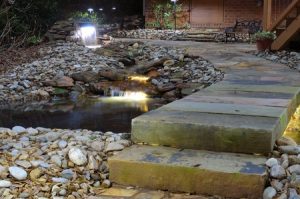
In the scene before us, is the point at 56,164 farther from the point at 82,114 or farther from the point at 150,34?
the point at 150,34

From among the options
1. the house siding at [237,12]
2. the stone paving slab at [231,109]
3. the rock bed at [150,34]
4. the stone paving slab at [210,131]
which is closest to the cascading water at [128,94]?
the stone paving slab at [231,109]

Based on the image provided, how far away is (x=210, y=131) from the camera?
385 centimetres

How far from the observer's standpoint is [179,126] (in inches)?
156

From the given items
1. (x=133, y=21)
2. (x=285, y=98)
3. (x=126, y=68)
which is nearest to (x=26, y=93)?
(x=126, y=68)

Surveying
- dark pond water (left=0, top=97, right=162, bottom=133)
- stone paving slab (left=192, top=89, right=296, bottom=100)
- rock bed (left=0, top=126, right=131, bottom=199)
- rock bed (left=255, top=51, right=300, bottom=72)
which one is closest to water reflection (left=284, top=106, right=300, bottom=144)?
stone paving slab (left=192, top=89, right=296, bottom=100)

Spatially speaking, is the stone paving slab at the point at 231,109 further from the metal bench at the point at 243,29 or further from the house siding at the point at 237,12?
the house siding at the point at 237,12

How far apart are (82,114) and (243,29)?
13.9 metres

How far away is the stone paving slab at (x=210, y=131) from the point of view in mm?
3717

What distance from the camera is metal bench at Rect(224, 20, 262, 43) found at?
59.8 ft

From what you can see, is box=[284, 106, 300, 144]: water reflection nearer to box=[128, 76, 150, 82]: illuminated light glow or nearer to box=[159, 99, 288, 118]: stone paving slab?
box=[159, 99, 288, 118]: stone paving slab

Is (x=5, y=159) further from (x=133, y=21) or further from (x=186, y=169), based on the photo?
(x=133, y=21)

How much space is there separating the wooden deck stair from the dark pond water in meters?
4.18

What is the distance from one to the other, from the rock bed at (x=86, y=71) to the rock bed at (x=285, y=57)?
1.54m

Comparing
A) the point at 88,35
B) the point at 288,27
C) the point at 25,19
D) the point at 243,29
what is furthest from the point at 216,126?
the point at 243,29
